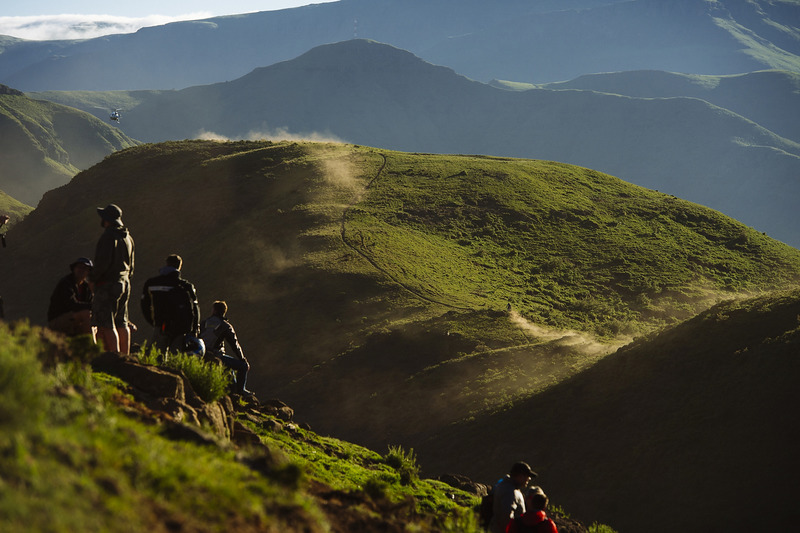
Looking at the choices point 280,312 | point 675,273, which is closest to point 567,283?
point 675,273

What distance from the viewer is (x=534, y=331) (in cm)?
3020

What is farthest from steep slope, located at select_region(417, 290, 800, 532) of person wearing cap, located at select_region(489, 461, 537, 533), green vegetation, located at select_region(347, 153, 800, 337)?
green vegetation, located at select_region(347, 153, 800, 337)

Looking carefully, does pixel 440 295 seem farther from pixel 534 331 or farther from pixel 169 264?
pixel 169 264

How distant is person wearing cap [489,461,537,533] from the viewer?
8.62m

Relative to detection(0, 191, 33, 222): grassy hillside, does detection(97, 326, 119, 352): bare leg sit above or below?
above

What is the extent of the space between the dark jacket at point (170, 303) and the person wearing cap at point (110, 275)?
16.2 inches

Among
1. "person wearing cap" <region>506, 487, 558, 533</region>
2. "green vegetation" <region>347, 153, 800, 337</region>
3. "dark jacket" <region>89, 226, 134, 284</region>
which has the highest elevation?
"dark jacket" <region>89, 226, 134, 284</region>

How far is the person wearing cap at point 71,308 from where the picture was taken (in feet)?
33.0

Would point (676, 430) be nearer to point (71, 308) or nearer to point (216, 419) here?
point (216, 419)

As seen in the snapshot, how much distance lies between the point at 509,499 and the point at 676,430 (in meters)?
8.43

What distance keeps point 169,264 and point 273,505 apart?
6560 millimetres

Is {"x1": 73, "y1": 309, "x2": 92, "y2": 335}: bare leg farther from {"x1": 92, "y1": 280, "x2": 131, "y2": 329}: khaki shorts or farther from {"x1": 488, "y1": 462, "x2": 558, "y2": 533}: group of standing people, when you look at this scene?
{"x1": 488, "y1": 462, "x2": 558, "y2": 533}: group of standing people

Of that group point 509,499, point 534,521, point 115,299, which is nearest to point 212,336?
point 115,299

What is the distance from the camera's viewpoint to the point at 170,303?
11438mm
